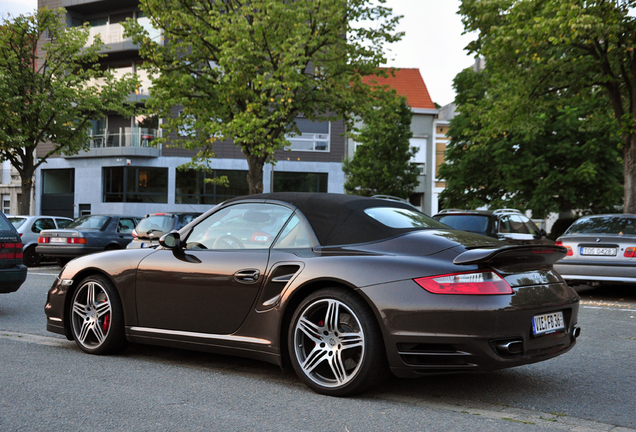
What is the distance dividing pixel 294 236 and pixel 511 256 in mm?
1503

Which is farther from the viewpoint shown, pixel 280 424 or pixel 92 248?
pixel 92 248

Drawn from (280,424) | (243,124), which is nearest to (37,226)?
(243,124)

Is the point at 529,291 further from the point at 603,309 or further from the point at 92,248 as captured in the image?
the point at 92,248

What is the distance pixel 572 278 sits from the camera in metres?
10.7

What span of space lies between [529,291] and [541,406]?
28.1 inches

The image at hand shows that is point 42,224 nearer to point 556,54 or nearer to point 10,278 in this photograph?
point 10,278

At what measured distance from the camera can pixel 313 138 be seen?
126ft

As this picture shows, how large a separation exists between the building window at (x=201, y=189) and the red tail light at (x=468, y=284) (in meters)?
34.5

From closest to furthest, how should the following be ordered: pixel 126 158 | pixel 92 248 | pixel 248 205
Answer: pixel 248 205, pixel 92 248, pixel 126 158

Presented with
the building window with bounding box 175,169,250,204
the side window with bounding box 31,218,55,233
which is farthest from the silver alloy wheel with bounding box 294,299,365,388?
the building window with bounding box 175,169,250,204

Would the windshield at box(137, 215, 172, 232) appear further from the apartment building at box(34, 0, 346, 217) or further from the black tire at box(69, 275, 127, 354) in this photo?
the apartment building at box(34, 0, 346, 217)

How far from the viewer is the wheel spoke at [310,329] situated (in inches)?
163

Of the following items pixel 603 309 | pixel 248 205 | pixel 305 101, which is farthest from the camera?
pixel 305 101

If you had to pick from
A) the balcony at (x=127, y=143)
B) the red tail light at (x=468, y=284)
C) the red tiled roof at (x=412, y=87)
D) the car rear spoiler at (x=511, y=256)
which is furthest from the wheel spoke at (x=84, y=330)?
the red tiled roof at (x=412, y=87)
